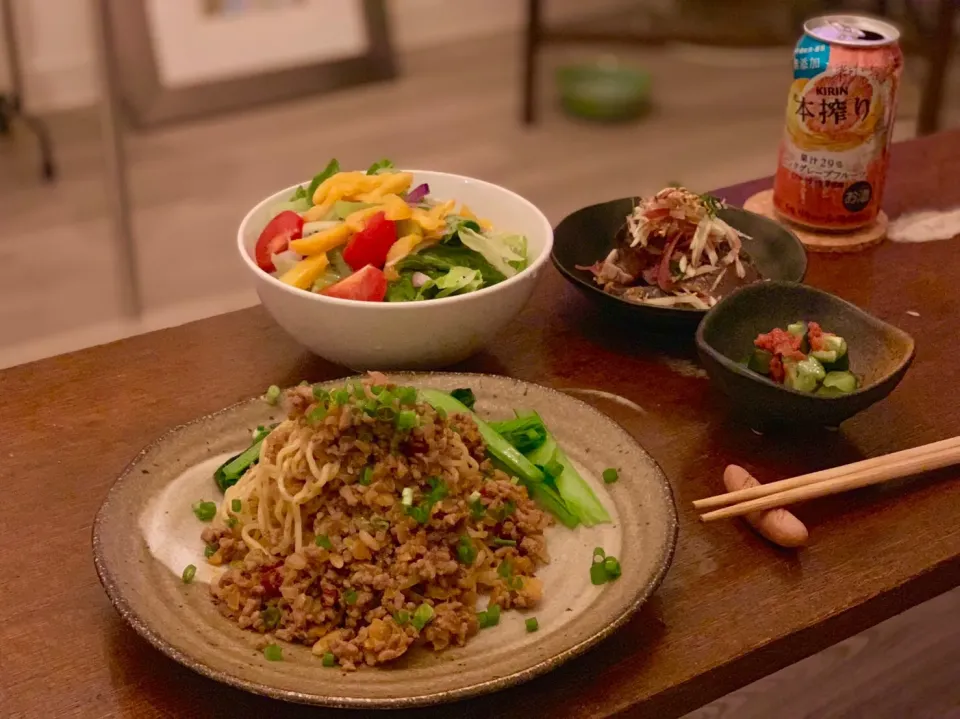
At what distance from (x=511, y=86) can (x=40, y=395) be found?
10.4 feet

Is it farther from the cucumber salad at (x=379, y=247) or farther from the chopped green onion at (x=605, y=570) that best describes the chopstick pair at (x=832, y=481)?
the cucumber salad at (x=379, y=247)

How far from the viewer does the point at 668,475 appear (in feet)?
3.31

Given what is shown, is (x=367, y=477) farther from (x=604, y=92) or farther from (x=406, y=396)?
(x=604, y=92)

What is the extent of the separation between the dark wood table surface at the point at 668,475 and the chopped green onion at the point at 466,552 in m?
0.11

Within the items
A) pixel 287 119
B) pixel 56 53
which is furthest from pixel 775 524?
pixel 56 53

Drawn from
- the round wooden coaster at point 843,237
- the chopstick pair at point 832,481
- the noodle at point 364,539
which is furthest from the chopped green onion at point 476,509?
the round wooden coaster at point 843,237

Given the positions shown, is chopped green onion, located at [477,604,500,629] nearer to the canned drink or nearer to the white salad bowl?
the white salad bowl

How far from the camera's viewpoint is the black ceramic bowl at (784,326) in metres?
0.99

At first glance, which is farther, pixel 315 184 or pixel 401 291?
pixel 315 184

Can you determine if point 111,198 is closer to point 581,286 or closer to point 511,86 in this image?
point 581,286

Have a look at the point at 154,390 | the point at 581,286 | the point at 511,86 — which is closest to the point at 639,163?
the point at 511,86

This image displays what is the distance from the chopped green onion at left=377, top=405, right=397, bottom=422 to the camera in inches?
32.3

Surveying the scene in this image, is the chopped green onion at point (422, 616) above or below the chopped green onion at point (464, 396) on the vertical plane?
below

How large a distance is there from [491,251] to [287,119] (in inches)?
105
